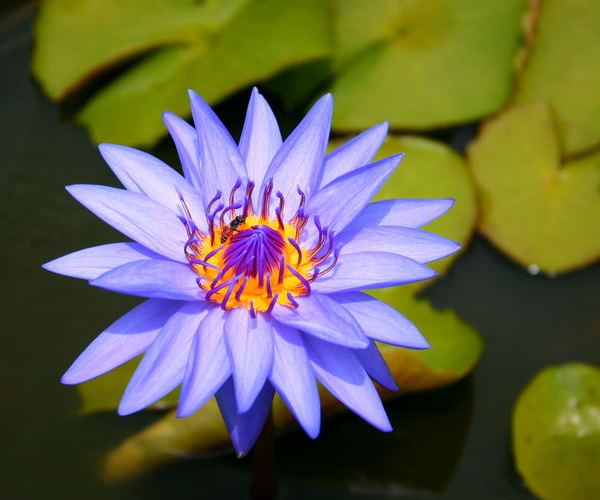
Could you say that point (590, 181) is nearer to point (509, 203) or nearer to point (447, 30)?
point (509, 203)

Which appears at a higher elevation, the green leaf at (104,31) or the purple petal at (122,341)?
the green leaf at (104,31)

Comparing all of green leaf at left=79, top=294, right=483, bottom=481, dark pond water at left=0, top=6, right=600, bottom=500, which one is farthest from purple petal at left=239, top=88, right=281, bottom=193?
dark pond water at left=0, top=6, right=600, bottom=500

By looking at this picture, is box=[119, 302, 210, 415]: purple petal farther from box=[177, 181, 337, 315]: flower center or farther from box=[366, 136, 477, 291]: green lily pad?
box=[366, 136, 477, 291]: green lily pad

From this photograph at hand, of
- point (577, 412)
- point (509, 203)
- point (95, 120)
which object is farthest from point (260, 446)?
point (95, 120)

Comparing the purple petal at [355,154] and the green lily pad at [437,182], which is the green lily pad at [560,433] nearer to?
the green lily pad at [437,182]

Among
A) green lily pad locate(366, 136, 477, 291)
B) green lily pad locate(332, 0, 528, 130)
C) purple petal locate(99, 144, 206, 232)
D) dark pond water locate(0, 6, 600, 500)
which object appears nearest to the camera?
purple petal locate(99, 144, 206, 232)

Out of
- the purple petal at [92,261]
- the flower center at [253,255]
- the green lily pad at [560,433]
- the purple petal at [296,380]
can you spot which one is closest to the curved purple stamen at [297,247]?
the flower center at [253,255]
